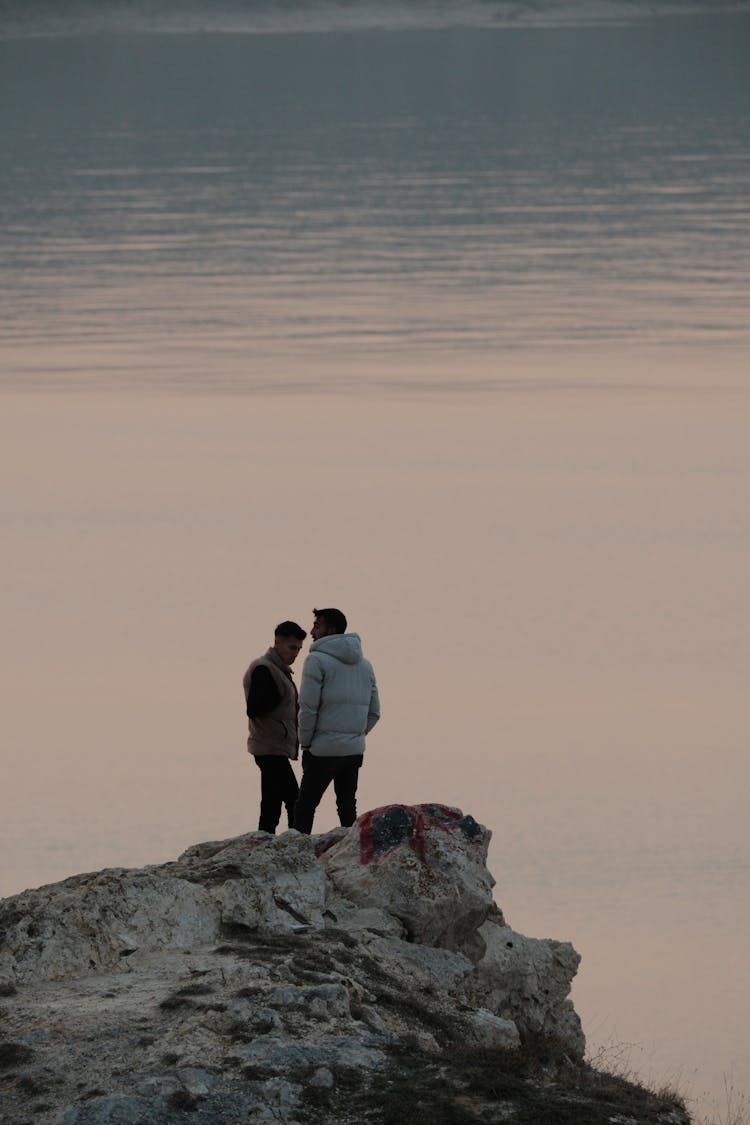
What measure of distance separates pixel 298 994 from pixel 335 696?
3521 millimetres

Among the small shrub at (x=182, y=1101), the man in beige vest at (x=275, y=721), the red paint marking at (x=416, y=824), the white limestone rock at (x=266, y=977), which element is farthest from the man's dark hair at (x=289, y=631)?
the small shrub at (x=182, y=1101)

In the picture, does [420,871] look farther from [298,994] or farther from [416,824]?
[298,994]

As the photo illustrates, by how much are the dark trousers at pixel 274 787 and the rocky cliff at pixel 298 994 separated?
1653 mm

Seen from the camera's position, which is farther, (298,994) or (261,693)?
(261,693)

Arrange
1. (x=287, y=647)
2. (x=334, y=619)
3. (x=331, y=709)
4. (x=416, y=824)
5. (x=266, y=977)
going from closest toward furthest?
1. (x=266, y=977)
2. (x=416, y=824)
3. (x=334, y=619)
4. (x=331, y=709)
5. (x=287, y=647)

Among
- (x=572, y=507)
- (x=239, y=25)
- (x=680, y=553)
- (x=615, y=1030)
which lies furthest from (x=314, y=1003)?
(x=239, y=25)

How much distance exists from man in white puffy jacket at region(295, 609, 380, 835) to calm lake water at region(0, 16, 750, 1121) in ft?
5.84

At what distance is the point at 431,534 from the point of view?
21750mm

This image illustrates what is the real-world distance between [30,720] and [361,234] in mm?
29937

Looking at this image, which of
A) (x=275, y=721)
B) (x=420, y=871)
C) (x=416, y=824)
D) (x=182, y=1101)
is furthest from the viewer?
(x=275, y=721)

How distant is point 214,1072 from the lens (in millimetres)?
8141

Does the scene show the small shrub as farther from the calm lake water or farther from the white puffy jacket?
the white puffy jacket

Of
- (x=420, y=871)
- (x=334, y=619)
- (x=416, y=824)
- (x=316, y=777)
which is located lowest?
(x=420, y=871)

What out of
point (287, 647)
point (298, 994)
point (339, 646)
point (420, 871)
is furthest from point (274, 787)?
point (298, 994)
